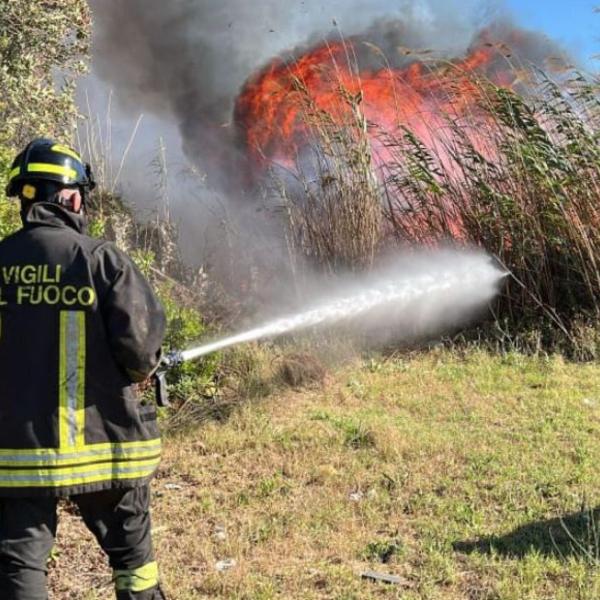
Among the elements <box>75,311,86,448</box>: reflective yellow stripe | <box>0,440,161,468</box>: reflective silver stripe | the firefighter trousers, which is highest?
<box>75,311,86,448</box>: reflective yellow stripe

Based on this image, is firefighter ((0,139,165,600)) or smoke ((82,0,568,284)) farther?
smoke ((82,0,568,284))

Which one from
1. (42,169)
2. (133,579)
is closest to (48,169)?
(42,169)

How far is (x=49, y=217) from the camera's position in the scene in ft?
7.62

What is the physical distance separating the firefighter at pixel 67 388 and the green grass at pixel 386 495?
0.79m

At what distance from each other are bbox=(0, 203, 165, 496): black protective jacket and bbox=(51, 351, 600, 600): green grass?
955mm

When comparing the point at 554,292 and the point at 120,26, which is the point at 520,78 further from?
the point at 120,26

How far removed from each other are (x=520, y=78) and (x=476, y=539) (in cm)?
432

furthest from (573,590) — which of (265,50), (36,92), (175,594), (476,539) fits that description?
(265,50)

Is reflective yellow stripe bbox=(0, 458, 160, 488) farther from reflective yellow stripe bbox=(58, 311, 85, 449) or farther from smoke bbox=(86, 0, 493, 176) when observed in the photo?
smoke bbox=(86, 0, 493, 176)

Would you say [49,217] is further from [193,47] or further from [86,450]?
[193,47]

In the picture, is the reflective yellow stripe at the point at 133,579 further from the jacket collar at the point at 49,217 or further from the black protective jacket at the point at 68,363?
the jacket collar at the point at 49,217

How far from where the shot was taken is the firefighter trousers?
2145 millimetres

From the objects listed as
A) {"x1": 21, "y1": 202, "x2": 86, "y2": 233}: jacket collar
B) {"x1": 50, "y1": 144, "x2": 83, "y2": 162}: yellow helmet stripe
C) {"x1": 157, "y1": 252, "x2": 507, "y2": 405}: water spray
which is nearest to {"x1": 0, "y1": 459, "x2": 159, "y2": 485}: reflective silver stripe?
{"x1": 21, "y1": 202, "x2": 86, "y2": 233}: jacket collar

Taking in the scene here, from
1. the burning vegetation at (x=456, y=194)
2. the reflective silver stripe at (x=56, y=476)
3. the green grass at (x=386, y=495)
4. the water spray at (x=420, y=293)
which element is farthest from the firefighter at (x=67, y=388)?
the burning vegetation at (x=456, y=194)
